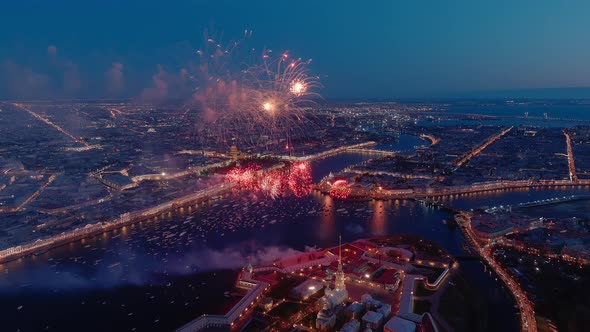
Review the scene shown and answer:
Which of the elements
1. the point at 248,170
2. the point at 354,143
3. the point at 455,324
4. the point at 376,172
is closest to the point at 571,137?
the point at 354,143

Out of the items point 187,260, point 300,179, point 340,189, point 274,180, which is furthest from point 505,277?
point 274,180

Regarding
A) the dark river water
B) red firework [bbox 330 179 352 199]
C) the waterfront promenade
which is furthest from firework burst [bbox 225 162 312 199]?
the waterfront promenade

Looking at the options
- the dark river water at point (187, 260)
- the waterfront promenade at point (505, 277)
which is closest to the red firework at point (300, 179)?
the dark river water at point (187, 260)

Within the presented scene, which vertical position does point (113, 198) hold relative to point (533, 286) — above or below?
above

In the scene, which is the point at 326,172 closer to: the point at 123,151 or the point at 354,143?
the point at 354,143

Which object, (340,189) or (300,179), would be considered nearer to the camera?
(340,189)

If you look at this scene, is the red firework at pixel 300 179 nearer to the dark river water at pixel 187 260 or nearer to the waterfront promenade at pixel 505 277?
the dark river water at pixel 187 260

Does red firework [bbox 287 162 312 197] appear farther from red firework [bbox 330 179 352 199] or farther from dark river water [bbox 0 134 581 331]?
dark river water [bbox 0 134 581 331]

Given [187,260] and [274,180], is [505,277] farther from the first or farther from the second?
[274,180]
